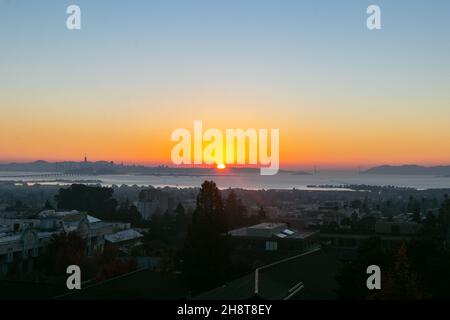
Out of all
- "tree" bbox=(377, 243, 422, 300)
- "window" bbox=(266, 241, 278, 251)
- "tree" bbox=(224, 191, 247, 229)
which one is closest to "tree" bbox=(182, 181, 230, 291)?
"tree" bbox=(377, 243, 422, 300)

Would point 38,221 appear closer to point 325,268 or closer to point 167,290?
point 167,290

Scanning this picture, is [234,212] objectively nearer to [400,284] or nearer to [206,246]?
[206,246]

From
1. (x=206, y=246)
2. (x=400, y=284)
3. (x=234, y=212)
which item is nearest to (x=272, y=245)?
(x=234, y=212)

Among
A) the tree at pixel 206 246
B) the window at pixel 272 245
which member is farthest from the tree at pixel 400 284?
the window at pixel 272 245

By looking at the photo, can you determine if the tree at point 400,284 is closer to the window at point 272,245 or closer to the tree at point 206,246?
the tree at point 206,246

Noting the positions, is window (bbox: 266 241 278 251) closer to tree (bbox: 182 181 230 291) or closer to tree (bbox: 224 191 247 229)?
tree (bbox: 224 191 247 229)
